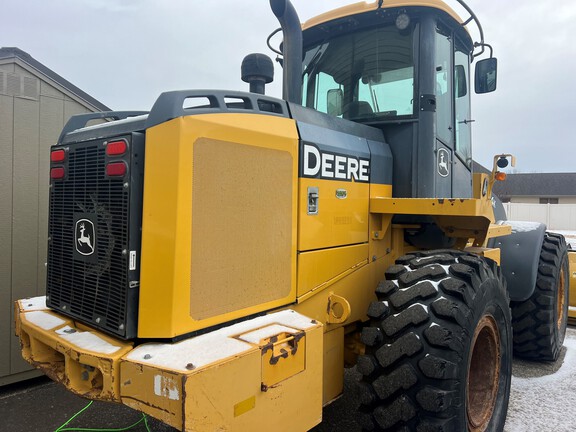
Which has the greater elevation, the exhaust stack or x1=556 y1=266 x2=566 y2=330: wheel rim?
the exhaust stack

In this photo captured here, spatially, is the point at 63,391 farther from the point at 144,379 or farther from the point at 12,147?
the point at 144,379

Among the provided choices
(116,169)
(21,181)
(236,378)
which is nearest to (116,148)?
(116,169)

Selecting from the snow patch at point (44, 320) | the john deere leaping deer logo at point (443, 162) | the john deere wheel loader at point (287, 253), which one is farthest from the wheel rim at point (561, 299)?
the snow patch at point (44, 320)

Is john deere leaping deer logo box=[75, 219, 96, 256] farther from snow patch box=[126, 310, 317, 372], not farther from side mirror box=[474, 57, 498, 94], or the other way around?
side mirror box=[474, 57, 498, 94]

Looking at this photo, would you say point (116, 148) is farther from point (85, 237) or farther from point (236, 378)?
point (236, 378)

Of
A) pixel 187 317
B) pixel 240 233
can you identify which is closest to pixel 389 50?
pixel 240 233

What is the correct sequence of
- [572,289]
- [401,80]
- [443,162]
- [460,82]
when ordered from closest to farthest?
[401,80], [443,162], [460,82], [572,289]

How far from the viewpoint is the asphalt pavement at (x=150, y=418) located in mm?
3574

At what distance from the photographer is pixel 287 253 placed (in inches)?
103

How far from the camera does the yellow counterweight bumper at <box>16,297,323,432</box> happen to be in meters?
1.83

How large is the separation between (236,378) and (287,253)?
0.85 meters

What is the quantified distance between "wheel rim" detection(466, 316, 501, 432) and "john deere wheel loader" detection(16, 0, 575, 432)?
1 cm

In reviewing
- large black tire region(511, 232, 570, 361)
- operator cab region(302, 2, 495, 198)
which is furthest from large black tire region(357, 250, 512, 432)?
large black tire region(511, 232, 570, 361)

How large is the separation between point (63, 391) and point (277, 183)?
3.18 metres
